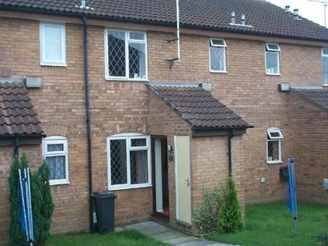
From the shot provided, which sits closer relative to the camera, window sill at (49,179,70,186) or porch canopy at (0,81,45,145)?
porch canopy at (0,81,45,145)

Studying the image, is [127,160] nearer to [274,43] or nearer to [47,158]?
[47,158]

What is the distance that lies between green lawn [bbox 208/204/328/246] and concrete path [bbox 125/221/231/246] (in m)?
0.46

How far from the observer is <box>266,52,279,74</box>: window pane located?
17656 millimetres

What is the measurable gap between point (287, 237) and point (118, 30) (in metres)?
7.07

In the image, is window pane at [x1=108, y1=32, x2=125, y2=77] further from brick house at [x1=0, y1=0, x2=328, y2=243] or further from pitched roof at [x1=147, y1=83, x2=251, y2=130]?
pitched roof at [x1=147, y1=83, x2=251, y2=130]

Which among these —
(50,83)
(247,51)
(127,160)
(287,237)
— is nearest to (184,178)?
(127,160)

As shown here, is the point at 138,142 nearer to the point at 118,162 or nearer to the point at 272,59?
the point at 118,162

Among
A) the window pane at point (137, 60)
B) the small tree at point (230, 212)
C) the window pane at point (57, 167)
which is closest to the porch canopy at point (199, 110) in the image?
the window pane at point (137, 60)

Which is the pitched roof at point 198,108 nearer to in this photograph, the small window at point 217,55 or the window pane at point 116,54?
the window pane at point 116,54

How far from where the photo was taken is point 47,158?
12711mm

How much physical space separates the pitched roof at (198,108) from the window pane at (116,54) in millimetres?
981

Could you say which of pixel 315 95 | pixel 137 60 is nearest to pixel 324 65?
pixel 315 95

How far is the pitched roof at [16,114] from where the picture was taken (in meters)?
10.8

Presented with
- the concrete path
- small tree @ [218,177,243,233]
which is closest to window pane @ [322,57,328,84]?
small tree @ [218,177,243,233]
